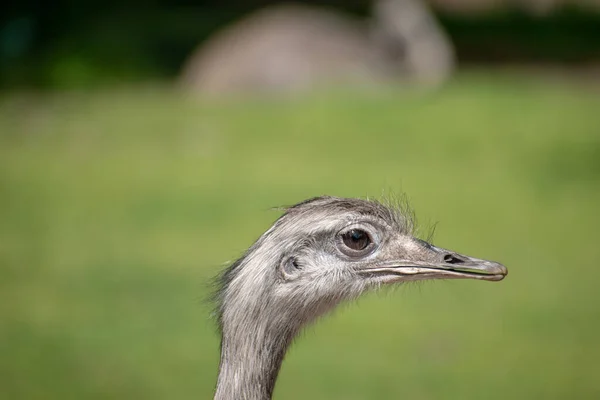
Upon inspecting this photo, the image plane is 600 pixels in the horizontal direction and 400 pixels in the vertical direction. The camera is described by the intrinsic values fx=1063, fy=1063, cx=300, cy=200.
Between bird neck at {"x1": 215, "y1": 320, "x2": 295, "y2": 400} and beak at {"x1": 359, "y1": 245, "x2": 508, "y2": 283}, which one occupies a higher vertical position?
beak at {"x1": 359, "y1": 245, "x2": 508, "y2": 283}

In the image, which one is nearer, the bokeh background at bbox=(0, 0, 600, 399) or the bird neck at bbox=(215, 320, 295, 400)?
the bird neck at bbox=(215, 320, 295, 400)

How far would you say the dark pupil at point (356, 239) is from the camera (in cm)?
228

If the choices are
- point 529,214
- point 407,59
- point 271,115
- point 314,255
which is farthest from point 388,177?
point 314,255

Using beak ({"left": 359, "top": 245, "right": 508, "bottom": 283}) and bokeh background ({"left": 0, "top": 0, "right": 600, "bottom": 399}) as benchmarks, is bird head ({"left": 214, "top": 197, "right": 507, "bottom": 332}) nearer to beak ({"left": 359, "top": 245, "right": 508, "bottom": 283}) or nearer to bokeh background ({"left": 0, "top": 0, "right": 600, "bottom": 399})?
beak ({"left": 359, "top": 245, "right": 508, "bottom": 283})

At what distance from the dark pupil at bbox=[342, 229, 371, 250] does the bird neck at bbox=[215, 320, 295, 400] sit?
25 cm

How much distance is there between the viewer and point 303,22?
8.27 m

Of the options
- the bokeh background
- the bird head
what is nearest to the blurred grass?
the bokeh background

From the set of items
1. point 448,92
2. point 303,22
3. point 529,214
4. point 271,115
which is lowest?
point 529,214

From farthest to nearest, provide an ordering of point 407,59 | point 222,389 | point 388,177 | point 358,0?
point 358,0 < point 407,59 < point 388,177 < point 222,389

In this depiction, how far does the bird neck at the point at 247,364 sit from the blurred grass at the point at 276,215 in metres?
1.83

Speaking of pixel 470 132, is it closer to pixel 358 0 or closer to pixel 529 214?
pixel 529 214

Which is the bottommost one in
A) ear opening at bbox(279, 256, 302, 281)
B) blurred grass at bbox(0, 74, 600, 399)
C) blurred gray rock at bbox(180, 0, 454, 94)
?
ear opening at bbox(279, 256, 302, 281)

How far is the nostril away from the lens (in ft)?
7.49

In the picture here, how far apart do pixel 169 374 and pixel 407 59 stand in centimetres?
460
